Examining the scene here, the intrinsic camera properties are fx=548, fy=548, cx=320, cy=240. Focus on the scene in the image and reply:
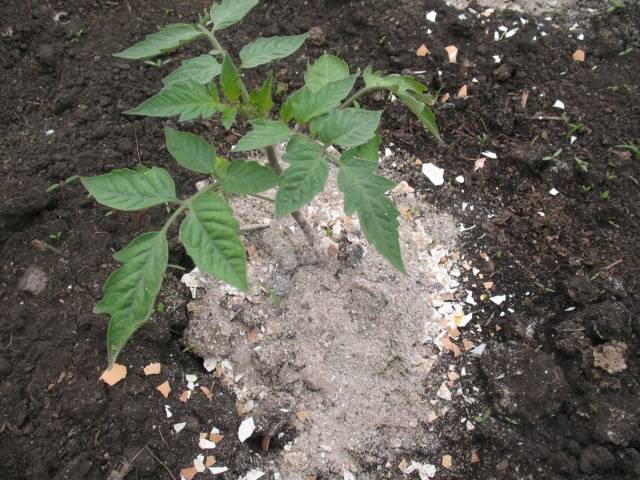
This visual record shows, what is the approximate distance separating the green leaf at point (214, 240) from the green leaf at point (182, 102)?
256mm

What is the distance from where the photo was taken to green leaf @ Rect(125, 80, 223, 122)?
1439 mm

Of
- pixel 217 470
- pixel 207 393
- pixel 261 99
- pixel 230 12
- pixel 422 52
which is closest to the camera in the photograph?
pixel 261 99

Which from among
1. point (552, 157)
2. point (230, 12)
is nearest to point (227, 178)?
point (230, 12)

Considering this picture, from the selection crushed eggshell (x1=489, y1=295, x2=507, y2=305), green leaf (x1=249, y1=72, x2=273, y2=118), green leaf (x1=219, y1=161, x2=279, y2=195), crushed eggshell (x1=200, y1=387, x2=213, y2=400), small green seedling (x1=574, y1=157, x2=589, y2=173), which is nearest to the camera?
green leaf (x1=219, y1=161, x2=279, y2=195)

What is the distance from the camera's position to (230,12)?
1.69 metres

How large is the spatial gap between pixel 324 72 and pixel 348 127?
1.18 ft

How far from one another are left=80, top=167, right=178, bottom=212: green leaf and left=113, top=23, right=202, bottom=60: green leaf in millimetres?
382

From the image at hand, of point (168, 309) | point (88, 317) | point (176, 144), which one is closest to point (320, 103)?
point (176, 144)

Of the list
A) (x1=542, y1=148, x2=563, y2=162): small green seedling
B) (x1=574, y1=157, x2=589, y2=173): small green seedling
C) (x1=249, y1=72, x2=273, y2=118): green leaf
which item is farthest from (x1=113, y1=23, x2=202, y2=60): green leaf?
(x1=574, y1=157, x2=589, y2=173): small green seedling

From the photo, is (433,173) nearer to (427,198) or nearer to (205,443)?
(427,198)

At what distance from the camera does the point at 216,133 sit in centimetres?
238

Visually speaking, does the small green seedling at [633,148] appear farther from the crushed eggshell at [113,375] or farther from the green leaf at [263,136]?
the crushed eggshell at [113,375]

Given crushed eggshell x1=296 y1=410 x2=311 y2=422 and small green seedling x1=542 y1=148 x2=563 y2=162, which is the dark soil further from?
crushed eggshell x1=296 y1=410 x2=311 y2=422

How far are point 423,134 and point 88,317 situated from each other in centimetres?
157
